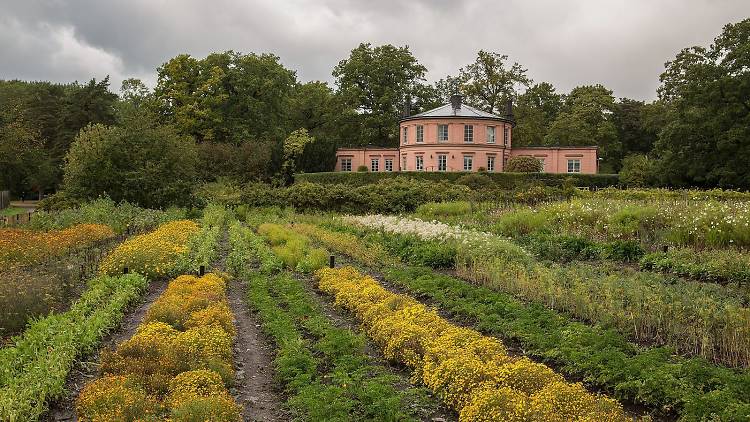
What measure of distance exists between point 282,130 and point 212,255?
149 ft

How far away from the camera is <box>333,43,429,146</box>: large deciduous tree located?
6256 cm

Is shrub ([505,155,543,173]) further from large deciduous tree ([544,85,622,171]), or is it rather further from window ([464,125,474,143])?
large deciduous tree ([544,85,622,171])

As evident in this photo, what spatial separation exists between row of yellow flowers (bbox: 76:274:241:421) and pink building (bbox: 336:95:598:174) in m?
43.4

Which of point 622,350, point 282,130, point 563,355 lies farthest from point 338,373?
point 282,130

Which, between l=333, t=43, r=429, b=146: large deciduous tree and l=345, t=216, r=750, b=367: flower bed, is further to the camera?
l=333, t=43, r=429, b=146: large deciduous tree

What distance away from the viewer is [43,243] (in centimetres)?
1648

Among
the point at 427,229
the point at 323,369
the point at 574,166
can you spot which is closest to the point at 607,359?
the point at 323,369

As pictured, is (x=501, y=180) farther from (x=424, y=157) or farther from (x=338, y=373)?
(x=338, y=373)

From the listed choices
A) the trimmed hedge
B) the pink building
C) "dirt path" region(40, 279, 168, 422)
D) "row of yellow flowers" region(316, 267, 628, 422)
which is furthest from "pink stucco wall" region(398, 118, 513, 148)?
"row of yellow flowers" region(316, 267, 628, 422)

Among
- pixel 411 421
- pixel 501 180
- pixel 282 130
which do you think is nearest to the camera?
pixel 411 421

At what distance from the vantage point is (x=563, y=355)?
8.18 meters

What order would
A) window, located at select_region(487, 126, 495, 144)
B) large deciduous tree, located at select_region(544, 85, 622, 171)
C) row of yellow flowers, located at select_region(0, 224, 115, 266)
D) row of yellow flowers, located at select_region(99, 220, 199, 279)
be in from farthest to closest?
1. large deciduous tree, located at select_region(544, 85, 622, 171)
2. window, located at select_region(487, 126, 495, 144)
3. row of yellow flowers, located at select_region(0, 224, 115, 266)
4. row of yellow flowers, located at select_region(99, 220, 199, 279)

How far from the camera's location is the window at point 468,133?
173 ft

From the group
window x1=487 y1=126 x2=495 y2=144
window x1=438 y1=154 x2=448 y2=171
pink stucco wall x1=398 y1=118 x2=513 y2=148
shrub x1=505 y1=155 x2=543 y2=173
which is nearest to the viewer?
shrub x1=505 y1=155 x2=543 y2=173
